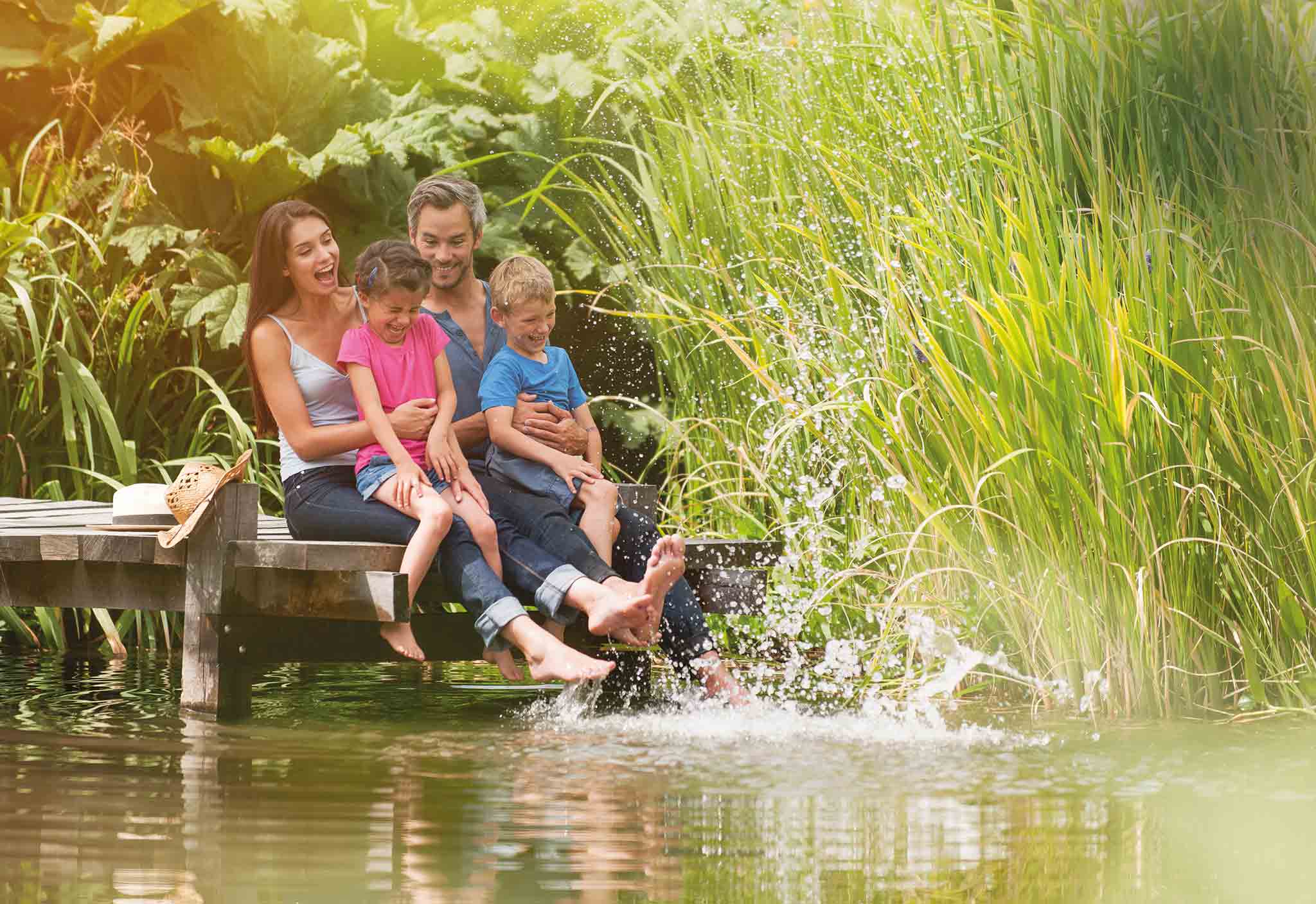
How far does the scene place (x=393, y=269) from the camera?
15.3ft

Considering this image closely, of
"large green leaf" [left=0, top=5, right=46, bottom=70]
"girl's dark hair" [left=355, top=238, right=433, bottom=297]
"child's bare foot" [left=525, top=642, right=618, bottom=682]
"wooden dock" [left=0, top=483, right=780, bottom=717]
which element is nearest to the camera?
"child's bare foot" [left=525, top=642, right=618, bottom=682]

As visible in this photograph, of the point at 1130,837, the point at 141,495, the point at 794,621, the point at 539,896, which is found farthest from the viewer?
the point at 794,621

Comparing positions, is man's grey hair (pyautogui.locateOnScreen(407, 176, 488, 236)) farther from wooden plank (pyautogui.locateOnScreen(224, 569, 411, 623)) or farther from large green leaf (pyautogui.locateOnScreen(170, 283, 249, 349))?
large green leaf (pyautogui.locateOnScreen(170, 283, 249, 349))

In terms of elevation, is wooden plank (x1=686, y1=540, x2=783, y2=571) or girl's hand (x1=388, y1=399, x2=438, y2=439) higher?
girl's hand (x1=388, y1=399, x2=438, y2=439)

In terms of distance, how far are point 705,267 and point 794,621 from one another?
155 centimetres

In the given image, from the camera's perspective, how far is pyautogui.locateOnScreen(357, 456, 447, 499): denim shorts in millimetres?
4707

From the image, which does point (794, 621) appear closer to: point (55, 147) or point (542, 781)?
point (542, 781)

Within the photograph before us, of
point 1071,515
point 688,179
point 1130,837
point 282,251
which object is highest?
point 688,179

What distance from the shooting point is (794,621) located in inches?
216

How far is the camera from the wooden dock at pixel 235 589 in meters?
4.46

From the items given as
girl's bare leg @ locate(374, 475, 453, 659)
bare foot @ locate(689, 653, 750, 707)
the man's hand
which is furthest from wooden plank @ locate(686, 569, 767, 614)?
girl's bare leg @ locate(374, 475, 453, 659)

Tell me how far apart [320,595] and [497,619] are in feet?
1.58

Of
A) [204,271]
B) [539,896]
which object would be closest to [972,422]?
[539,896]

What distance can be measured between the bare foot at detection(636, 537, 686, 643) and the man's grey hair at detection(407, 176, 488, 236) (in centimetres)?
135
